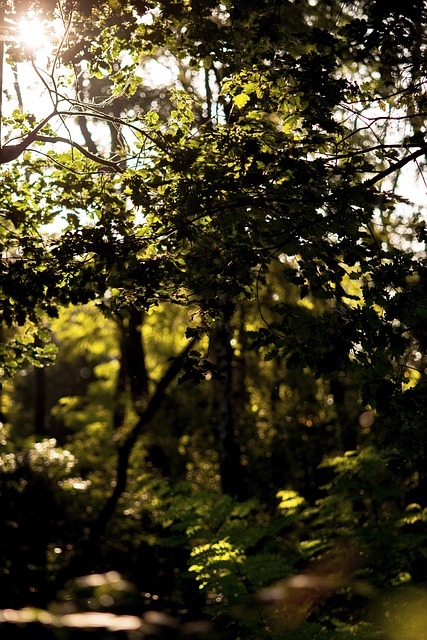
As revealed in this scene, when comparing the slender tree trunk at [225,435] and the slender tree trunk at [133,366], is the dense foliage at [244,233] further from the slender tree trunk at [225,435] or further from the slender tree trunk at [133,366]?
the slender tree trunk at [133,366]

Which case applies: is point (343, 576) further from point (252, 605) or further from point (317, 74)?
point (317, 74)

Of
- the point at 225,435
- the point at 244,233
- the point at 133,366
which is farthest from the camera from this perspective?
the point at 133,366

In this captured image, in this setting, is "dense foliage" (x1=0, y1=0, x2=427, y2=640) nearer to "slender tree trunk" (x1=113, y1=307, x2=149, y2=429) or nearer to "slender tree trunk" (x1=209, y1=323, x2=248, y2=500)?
"slender tree trunk" (x1=209, y1=323, x2=248, y2=500)

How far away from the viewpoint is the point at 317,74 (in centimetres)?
425

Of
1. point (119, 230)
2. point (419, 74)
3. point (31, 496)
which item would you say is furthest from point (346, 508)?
point (31, 496)

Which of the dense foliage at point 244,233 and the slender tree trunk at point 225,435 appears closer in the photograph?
the dense foliage at point 244,233

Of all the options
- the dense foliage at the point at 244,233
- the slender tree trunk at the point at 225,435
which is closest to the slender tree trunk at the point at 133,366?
the slender tree trunk at the point at 225,435

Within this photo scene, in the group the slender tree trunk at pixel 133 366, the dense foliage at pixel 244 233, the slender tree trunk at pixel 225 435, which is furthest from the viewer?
the slender tree trunk at pixel 133 366

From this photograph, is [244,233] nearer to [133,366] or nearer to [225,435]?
[225,435]

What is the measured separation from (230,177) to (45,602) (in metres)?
7.60

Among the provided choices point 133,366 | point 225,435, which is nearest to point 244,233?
point 225,435

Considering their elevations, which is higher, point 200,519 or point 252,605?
point 200,519

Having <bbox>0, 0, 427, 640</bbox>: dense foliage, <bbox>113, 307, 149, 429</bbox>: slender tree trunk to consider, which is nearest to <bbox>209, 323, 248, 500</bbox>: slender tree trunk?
<bbox>0, 0, 427, 640</bbox>: dense foliage

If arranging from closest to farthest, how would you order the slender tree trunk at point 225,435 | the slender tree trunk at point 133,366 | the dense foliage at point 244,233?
the dense foliage at point 244,233 → the slender tree trunk at point 225,435 → the slender tree trunk at point 133,366
